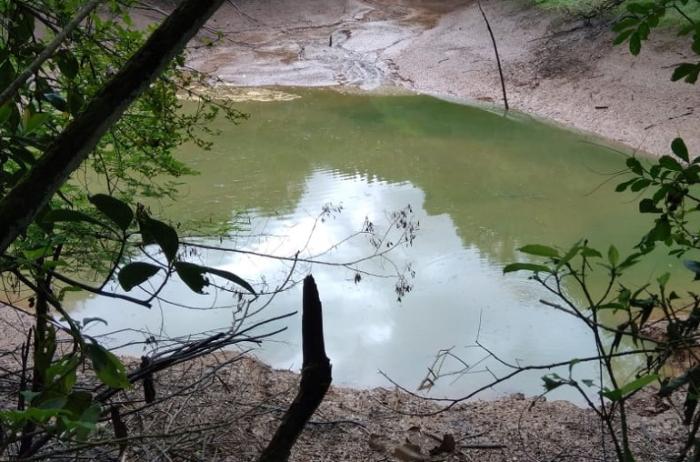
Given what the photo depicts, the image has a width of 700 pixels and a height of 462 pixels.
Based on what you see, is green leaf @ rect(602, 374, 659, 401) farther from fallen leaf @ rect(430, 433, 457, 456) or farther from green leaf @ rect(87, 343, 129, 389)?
fallen leaf @ rect(430, 433, 457, 456)

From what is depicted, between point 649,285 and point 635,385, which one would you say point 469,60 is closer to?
point 649,285

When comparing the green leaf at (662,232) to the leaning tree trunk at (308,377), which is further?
the green leaf at (662,232)

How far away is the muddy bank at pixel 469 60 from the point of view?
8.91m

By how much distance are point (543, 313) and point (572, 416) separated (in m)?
1.75

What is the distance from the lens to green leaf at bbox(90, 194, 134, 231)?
2.50 ft

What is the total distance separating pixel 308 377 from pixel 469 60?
11.2 meters

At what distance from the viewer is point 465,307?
4844 millimetres

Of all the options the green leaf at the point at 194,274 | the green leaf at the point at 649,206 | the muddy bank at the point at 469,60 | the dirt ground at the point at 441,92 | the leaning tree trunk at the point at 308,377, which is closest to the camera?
the green leaf at the point at 194,274

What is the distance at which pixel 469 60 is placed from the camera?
11.6 meters

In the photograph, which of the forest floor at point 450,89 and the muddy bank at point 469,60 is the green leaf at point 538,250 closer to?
the forest floor at point 450,89

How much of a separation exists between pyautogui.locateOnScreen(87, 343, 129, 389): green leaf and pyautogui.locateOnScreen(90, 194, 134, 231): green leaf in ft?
0.47

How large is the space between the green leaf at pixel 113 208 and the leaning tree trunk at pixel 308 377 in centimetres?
29

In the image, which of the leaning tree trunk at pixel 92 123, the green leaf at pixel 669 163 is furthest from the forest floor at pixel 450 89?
the leaning tree trunk at pixel 92 123

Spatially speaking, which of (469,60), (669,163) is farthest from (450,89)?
(669,163)
